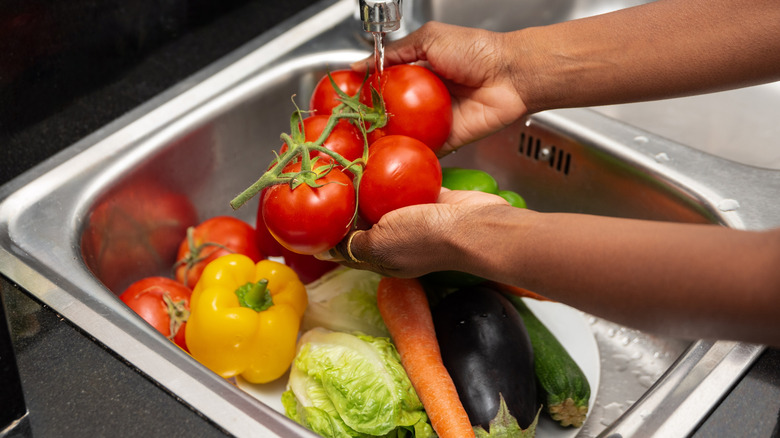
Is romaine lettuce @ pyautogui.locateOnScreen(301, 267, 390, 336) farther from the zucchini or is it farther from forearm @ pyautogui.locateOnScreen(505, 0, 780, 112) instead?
forearm @ pyautogui.locateOnScreen(505, 0, 780, 112)

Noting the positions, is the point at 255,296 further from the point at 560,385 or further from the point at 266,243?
the point at 560,385

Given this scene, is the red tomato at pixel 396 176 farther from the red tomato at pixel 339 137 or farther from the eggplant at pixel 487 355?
the eggplant at pixel 487 355

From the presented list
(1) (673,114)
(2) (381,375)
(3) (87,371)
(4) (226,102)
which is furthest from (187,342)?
(1) (673,114)

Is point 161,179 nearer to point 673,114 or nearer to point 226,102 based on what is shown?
point 226,102

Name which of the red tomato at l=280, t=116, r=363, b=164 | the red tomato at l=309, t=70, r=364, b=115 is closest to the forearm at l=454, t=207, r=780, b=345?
the red tomato at l=280, t=116, r=363, b=164

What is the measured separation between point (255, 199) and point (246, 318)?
15.9 inches

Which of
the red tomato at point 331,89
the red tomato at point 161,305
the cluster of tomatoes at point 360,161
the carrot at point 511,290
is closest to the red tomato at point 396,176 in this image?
the cluster of tomatoes at point 360,161

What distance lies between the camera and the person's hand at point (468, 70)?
3.41ft

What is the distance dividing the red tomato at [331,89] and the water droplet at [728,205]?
1.79 ft

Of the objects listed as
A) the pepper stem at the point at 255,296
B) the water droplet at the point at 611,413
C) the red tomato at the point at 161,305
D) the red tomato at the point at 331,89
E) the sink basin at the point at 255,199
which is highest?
the red tomato at the point at 331,89

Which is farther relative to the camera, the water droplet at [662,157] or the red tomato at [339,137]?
the water droplet at [662,157]

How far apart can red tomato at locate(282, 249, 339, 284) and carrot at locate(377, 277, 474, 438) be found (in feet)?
0.47

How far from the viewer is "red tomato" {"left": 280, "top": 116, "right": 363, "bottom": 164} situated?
0.90m

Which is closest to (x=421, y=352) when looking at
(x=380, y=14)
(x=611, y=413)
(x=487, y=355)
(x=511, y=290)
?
(x=487, y=355)
